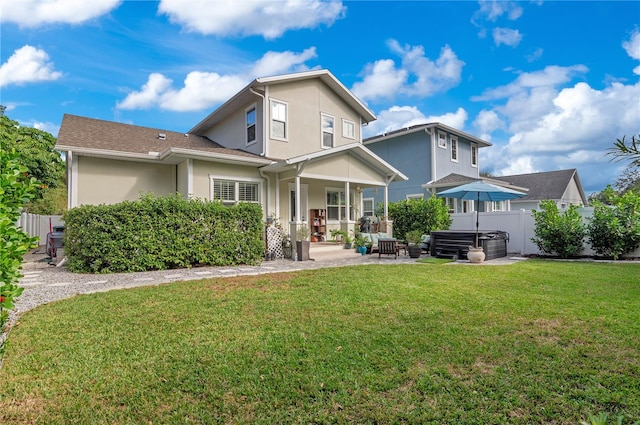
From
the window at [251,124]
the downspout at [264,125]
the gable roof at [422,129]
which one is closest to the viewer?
the downspout at [264,125]

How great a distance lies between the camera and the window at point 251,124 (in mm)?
13328

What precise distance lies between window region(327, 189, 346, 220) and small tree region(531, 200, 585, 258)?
7375 millimetres

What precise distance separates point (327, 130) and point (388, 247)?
6.05 meters

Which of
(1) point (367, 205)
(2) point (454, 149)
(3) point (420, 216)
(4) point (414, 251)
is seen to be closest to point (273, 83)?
(4) point (414, 251)

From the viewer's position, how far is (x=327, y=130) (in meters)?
14.7

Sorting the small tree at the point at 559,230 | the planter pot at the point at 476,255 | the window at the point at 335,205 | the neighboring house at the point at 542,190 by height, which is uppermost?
the neighboring house at the point at 542,190

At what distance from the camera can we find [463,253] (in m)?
11.4

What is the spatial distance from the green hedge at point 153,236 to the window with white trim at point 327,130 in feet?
19.8

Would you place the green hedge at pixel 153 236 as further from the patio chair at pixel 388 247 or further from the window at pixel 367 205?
the window at pixel 367 205

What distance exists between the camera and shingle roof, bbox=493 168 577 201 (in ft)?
82.2

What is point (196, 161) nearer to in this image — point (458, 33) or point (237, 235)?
point (237, 235)

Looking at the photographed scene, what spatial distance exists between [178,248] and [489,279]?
299 inches

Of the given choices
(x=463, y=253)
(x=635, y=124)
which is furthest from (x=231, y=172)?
(x=635, y=124)

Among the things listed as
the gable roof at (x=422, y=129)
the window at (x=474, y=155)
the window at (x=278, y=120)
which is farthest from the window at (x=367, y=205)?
the window at (x=278, y=120)
